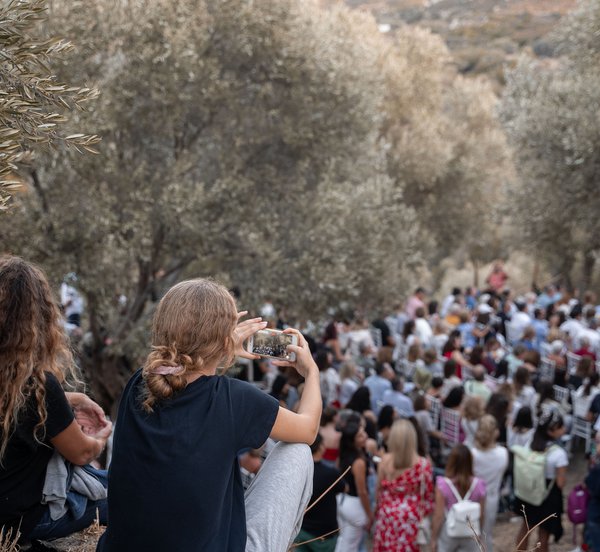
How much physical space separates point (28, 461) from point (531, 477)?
18.7ft

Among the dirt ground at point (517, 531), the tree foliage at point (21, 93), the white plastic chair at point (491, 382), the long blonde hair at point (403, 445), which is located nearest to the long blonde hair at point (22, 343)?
the tree foliage at point (21, 93)

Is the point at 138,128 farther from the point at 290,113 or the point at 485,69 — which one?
the point at 485,69

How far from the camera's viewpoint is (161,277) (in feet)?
37.3

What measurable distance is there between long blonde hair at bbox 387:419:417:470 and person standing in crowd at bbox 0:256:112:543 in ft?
11.8

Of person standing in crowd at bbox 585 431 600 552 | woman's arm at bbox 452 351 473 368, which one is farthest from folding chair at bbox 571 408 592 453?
person standing in crowd at bbox 585 431 600 552

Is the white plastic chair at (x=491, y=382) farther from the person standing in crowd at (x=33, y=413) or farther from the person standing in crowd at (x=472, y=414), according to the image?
the person standing in crowd at (x=33, y=413)

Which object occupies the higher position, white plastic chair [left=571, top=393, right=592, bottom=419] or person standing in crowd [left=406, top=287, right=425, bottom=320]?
white plastic chair [left=571, top=393, right=592, bottom=419]

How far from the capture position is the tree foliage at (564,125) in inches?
546

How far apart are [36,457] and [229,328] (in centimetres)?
108

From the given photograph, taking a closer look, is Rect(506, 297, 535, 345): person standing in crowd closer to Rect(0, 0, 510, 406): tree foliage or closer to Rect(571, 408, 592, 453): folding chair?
Rect(0, 0, 510, 406): tree foliage

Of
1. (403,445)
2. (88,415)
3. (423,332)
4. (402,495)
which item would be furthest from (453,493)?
(423,332)

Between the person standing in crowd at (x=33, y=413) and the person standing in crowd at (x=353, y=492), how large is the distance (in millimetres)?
3836

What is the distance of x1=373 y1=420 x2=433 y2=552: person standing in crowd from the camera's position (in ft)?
20.6

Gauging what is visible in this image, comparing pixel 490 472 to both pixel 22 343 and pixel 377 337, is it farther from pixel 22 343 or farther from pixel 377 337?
pixel 377 337
